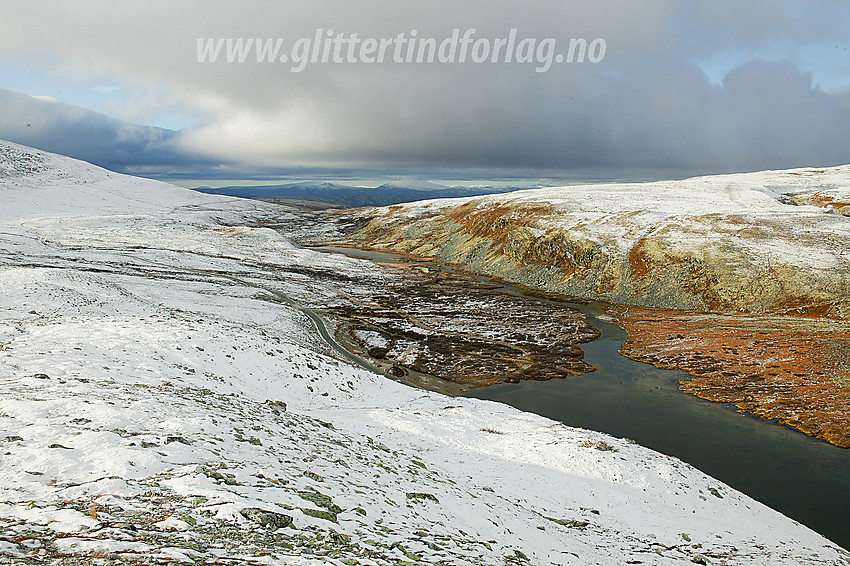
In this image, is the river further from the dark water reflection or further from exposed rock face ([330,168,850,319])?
exposed rock face ([330,168,850,319])

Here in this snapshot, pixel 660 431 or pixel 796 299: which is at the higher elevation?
pixel 796 299

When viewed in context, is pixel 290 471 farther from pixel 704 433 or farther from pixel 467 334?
pixel 467 334

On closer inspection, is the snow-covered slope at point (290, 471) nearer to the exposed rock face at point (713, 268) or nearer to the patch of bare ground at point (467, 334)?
the patch of bare ground at point (467, 334)

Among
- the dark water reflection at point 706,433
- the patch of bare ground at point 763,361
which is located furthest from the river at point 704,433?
the patch of bare ground at point 763,361

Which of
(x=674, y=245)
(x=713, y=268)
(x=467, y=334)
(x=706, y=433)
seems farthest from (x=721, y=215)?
(x=706, y=433)

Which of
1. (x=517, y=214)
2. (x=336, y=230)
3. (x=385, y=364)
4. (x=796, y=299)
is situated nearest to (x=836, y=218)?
(x=796, y=299)

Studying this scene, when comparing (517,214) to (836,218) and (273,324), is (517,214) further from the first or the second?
(273,324)
